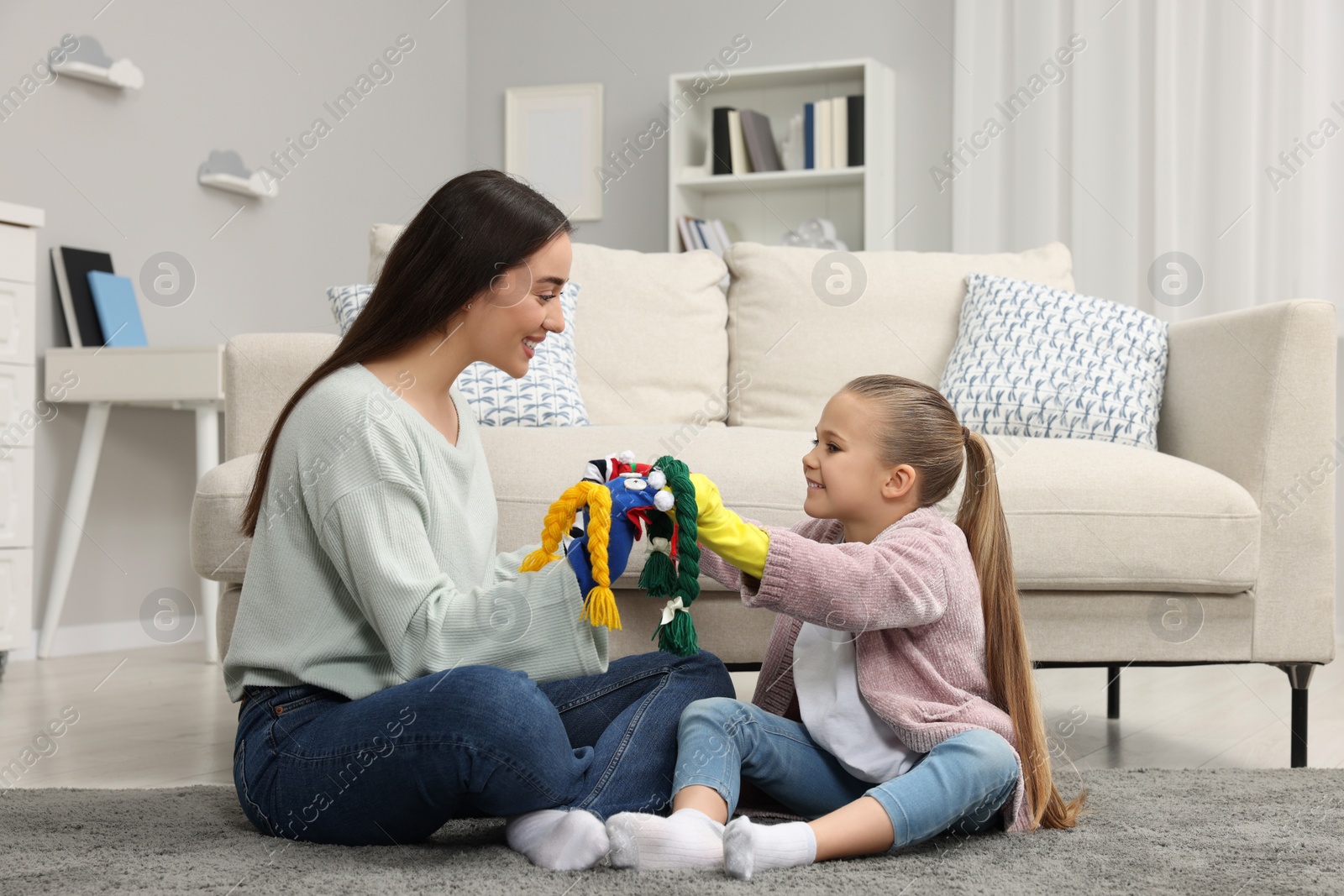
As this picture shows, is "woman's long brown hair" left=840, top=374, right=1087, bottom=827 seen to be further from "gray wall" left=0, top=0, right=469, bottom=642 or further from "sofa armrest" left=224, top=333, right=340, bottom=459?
"gray wall" left=0, top=0, right=469, bottom=642

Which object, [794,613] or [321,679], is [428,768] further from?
[794,613]

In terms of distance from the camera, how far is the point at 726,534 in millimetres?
1106

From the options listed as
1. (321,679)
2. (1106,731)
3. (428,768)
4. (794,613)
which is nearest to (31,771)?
(321,679)

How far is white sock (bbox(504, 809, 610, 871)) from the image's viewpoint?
105 centimetres

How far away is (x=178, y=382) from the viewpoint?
2648 mm

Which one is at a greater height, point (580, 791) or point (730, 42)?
point (730, 42)

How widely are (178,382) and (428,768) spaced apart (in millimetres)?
1884

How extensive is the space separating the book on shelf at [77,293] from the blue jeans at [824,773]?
7.01ft

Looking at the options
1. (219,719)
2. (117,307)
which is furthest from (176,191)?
(219,719)

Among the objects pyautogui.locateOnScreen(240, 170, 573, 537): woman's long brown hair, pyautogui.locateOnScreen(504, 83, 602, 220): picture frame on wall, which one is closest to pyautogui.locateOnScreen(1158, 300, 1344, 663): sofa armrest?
pyautogui.locateOnScreen(240, 170, 573, 537): woman's long brown hair

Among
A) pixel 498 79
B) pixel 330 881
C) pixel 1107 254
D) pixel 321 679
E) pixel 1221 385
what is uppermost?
pixel 498 79

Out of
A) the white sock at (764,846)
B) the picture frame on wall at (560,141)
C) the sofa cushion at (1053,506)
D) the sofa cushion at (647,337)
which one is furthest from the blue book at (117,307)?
the white sock at (764,846)

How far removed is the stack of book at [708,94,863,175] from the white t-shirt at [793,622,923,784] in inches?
110

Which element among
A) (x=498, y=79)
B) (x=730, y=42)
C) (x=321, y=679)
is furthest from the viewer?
(x=498, y=79)
